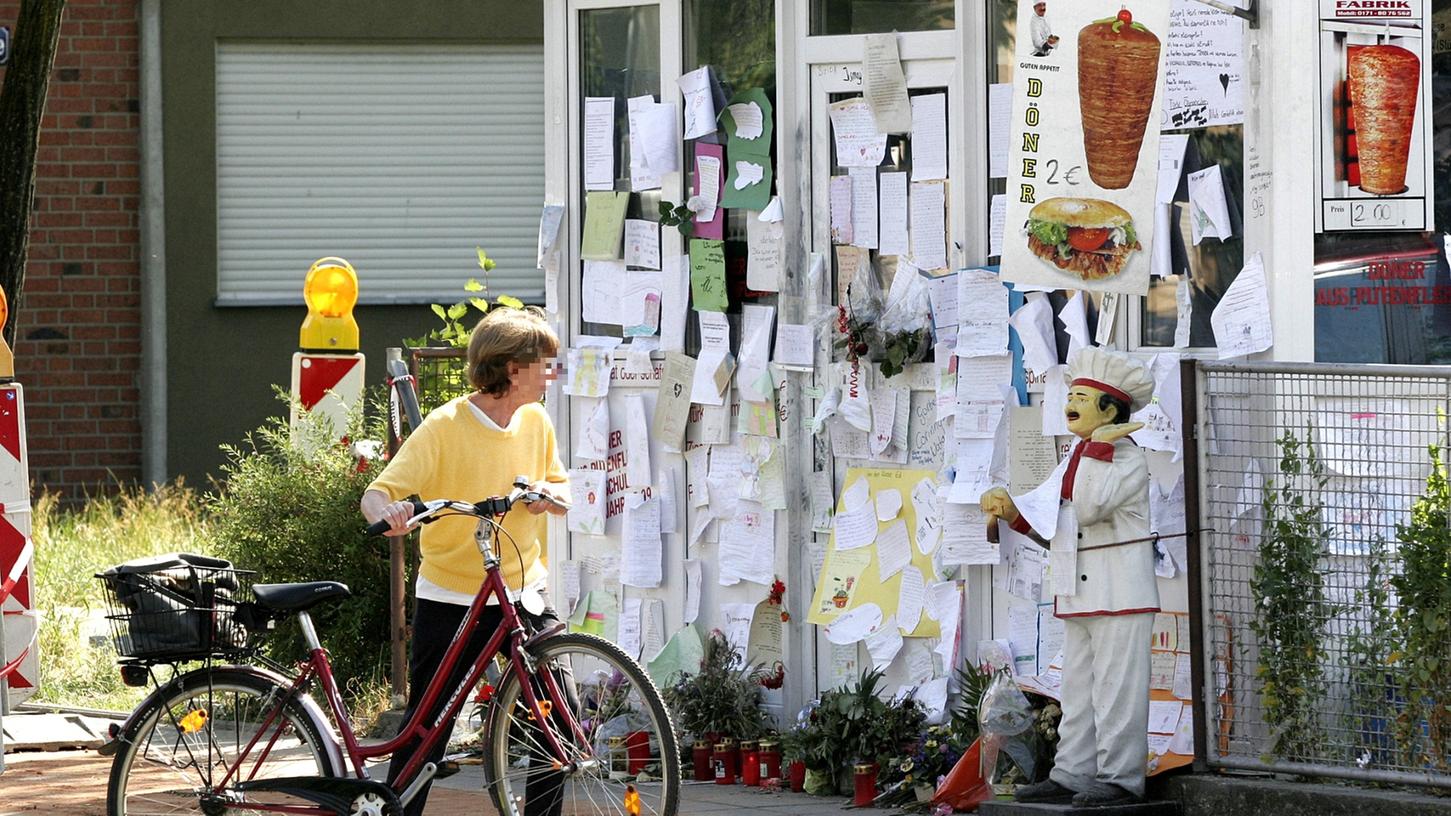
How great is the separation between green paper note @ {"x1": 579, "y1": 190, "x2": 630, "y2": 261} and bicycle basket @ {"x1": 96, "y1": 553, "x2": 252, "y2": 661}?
9.22ft

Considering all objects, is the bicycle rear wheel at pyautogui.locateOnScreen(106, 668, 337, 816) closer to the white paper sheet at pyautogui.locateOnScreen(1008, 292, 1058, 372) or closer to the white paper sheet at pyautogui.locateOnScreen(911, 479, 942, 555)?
the white paper sheet at pyautogui.locateOnScreen(911, 479, 942, 555)

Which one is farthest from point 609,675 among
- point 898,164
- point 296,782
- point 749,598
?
point 898,164

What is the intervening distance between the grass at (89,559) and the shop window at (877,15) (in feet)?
15.6

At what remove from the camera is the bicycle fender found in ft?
20.0

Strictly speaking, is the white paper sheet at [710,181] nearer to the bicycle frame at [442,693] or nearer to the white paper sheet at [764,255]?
the white paper sheet at [764,255]

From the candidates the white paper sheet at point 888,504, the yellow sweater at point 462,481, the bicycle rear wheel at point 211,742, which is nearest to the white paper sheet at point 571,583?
the white paper sheet at point 888,504

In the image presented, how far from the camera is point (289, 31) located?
1584 centimetres

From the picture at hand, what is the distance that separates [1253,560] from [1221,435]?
0.39 metres

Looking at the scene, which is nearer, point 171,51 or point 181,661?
point 181,661

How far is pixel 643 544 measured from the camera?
27.2 feet

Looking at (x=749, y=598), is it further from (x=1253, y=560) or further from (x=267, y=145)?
(x=267, y=145)

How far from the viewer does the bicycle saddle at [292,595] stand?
6.04m

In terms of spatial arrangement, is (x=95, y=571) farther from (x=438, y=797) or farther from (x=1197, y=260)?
(x=1197, y=260)

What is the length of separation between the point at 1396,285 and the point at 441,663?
306 cm
